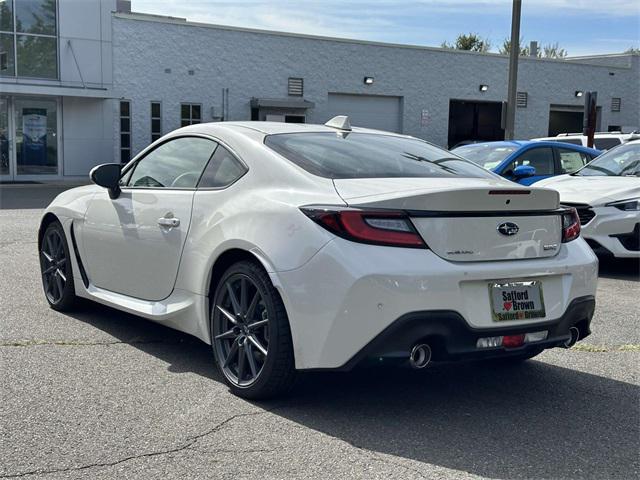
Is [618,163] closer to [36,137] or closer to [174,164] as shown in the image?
[174,164]

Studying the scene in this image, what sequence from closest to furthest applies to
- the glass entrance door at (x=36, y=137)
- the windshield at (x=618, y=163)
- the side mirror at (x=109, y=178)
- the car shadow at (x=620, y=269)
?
the side mirror at (x=109, y=178) → the car shadow at (x=620, y=269) → the windshield at (x=618, y=163) → the glass entrance door at (x=36, y=137)

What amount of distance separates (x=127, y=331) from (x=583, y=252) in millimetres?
3191

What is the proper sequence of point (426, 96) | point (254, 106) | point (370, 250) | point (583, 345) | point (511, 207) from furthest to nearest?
point (426, 96) < point (254, 106) < point (583, 345) < point (511, 207) < point (370, 250)

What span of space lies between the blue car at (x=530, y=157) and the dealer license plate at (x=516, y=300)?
6872 millimetres

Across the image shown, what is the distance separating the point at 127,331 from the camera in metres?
5.77

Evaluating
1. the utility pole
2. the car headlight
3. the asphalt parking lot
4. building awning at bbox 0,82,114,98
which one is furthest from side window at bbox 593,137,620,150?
building awning at bbox 0,82,114,98

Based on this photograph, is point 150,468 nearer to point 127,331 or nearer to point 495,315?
point 495,315

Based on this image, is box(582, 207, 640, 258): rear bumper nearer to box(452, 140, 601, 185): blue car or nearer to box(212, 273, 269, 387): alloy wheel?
box(452, 140, 601, 185): blue car

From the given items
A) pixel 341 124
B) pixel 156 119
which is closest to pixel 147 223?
pixel 341 124

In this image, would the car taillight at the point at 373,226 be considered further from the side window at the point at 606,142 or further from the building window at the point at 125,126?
the building window at the point at 125,126

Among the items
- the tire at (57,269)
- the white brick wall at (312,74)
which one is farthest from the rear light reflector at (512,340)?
the white brick wall at (312,74)

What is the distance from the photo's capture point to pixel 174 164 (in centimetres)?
523

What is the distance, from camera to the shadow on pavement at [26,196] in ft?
56.0

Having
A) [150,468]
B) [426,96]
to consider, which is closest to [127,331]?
[150,468]
